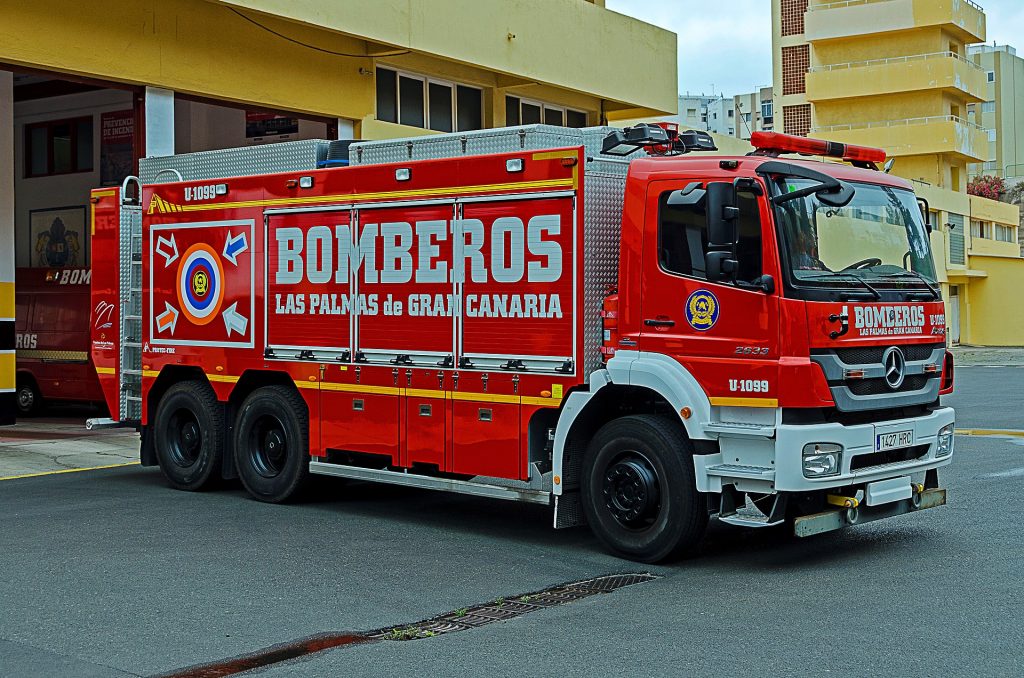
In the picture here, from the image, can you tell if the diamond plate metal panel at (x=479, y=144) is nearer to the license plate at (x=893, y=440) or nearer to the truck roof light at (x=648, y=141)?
the truck roof light at (x=648, y=141)

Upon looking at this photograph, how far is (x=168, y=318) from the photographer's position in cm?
1325

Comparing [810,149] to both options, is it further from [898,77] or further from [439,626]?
[898,77]

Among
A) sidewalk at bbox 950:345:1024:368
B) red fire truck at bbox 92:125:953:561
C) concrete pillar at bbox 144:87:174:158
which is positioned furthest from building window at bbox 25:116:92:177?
sidewalk at bbox 950:345:1024:368

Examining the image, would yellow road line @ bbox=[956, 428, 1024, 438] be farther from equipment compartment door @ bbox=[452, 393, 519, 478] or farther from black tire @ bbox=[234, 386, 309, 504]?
black tire @ bbox=[234, 386, 309, 504]

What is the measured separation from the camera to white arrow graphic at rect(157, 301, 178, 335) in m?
13.2

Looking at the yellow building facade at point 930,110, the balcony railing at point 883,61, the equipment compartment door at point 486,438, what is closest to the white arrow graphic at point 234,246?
the equipment compartment door at point 486,438

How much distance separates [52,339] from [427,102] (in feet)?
25.2

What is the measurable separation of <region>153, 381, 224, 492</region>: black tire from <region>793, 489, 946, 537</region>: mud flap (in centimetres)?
603

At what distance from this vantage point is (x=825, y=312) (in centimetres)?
880

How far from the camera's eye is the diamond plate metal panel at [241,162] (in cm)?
1217

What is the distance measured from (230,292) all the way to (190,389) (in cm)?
114

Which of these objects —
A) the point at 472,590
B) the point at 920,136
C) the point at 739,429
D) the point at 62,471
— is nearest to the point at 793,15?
the point at 920,136

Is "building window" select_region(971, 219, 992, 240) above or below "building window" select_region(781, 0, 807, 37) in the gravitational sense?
below

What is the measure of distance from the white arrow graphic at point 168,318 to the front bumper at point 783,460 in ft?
20.8
